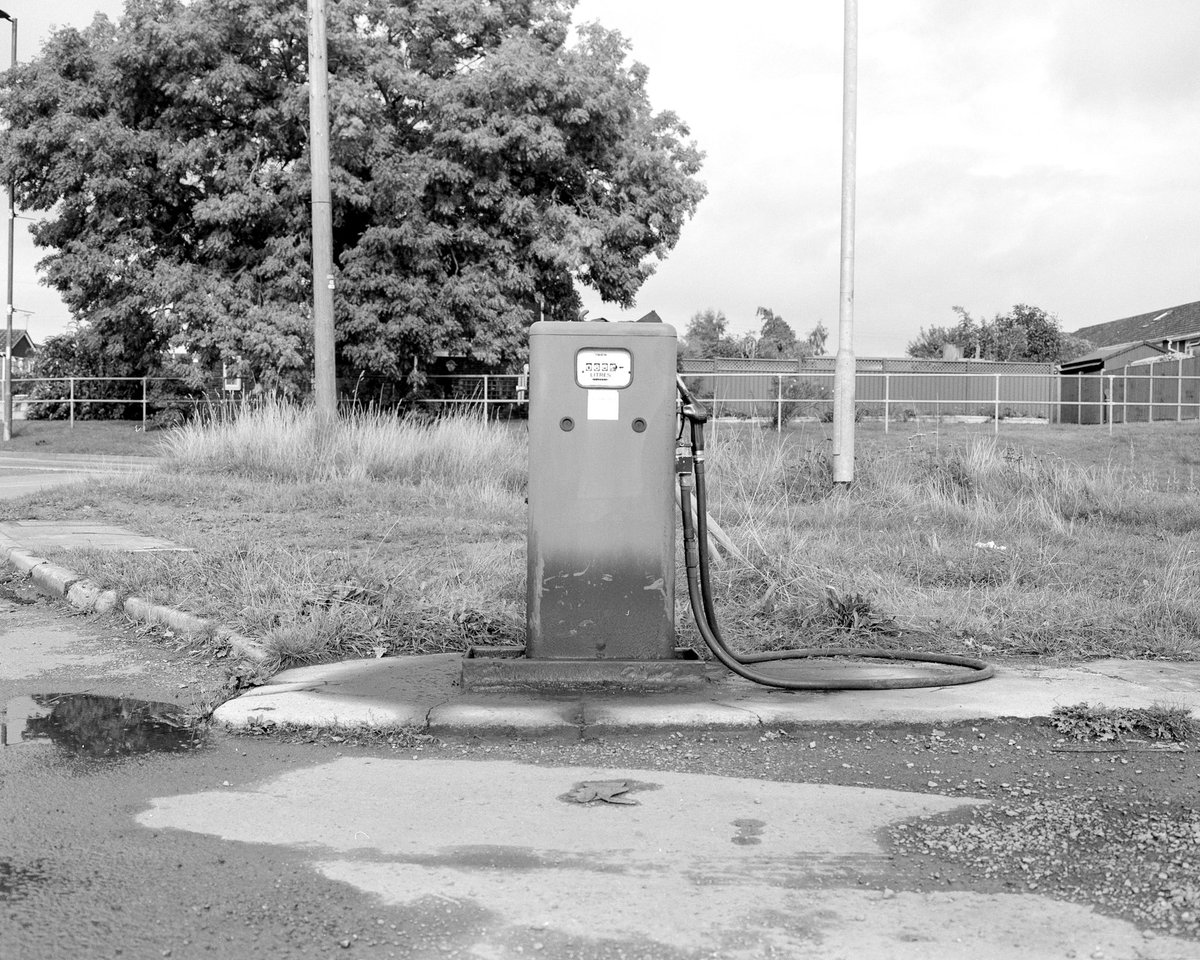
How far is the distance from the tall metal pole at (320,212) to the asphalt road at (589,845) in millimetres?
11542

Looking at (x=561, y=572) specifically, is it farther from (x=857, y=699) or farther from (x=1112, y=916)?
(x=1112, y=916)

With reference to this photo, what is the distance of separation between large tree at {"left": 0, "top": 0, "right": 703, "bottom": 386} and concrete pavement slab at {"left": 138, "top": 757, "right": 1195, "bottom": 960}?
21.6 m

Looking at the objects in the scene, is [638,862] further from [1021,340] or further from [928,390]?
[1021,340]

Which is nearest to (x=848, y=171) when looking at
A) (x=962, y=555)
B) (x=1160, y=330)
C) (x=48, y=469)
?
(x=962, y=555)

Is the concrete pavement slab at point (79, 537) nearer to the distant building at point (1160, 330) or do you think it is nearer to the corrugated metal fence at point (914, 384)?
the corrugated metal fence at point (914, 384)

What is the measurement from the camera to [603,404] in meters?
4.80

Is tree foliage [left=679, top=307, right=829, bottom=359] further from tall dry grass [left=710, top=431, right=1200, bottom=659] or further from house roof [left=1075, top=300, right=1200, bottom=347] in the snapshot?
tall dry grass [left=710, top=431, right=1200, bottom=659]

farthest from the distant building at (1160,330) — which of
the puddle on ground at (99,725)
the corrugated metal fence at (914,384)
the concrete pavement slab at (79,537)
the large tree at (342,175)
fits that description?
the puddle on ground at (99,725)

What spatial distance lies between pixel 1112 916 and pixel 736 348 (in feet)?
240

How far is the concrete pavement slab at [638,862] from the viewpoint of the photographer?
270cm

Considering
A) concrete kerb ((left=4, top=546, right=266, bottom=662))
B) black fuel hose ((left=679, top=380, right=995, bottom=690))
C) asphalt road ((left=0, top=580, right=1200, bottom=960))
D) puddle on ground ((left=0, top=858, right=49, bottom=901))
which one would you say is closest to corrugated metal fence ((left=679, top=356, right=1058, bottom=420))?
concrete kerb ((left=4, top=546, right=266, bottom=662))

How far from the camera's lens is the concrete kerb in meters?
5.73

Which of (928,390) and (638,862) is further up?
(928,390)

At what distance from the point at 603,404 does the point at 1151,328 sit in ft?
208
